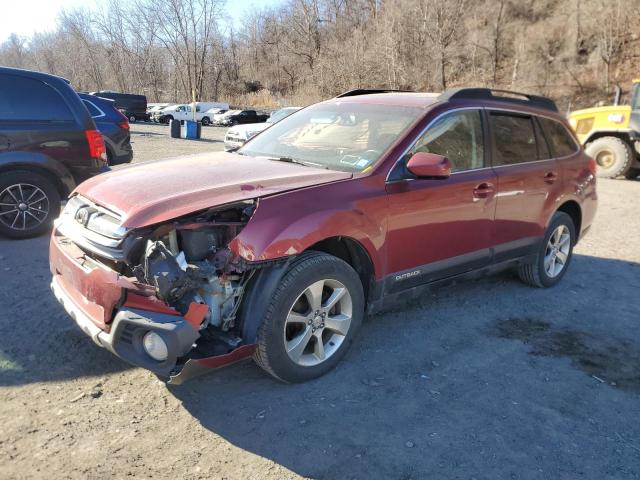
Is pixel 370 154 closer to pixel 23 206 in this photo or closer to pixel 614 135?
pixel 23 206

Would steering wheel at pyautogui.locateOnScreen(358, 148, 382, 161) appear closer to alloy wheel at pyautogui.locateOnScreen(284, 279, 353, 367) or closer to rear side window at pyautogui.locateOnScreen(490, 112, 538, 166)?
alloy wheel at pyautogui.locateOnScreen(284, 279, 353, 367)

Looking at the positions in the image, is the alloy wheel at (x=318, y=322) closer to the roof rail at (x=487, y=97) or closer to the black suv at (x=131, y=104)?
the roof rail at (x=487, y=97)

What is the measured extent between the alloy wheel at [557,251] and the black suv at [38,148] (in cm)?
537

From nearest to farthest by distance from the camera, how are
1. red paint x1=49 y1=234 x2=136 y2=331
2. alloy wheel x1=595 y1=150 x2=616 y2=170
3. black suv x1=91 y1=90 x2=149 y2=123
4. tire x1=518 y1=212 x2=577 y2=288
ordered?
red paint x1=49 y1=234 x2=136 y2=331, tire x1=518 y1=212 x2=577 y2=288, alloy wheel x1=595 y1=150 x2=616 y2=170, black suv x1=91 y1=90 x2=149 y2=123

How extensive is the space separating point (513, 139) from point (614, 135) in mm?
10843

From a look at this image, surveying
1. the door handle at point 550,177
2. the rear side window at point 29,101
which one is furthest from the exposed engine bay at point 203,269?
the rear side window at point 29,101

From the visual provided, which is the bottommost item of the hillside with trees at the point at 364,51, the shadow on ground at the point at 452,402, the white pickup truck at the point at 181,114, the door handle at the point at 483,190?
the shadow on ground at the point at 452,402

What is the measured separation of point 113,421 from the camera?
2914 mm

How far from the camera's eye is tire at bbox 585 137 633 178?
1330cm

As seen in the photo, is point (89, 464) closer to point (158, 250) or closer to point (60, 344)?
point (158, 250)

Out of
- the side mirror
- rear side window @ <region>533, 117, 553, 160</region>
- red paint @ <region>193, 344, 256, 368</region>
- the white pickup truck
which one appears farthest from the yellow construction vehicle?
the white pickup truck

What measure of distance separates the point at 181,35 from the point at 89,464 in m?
61.9

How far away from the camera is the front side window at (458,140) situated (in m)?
3.96

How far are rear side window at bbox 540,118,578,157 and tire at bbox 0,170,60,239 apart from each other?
5.61m
